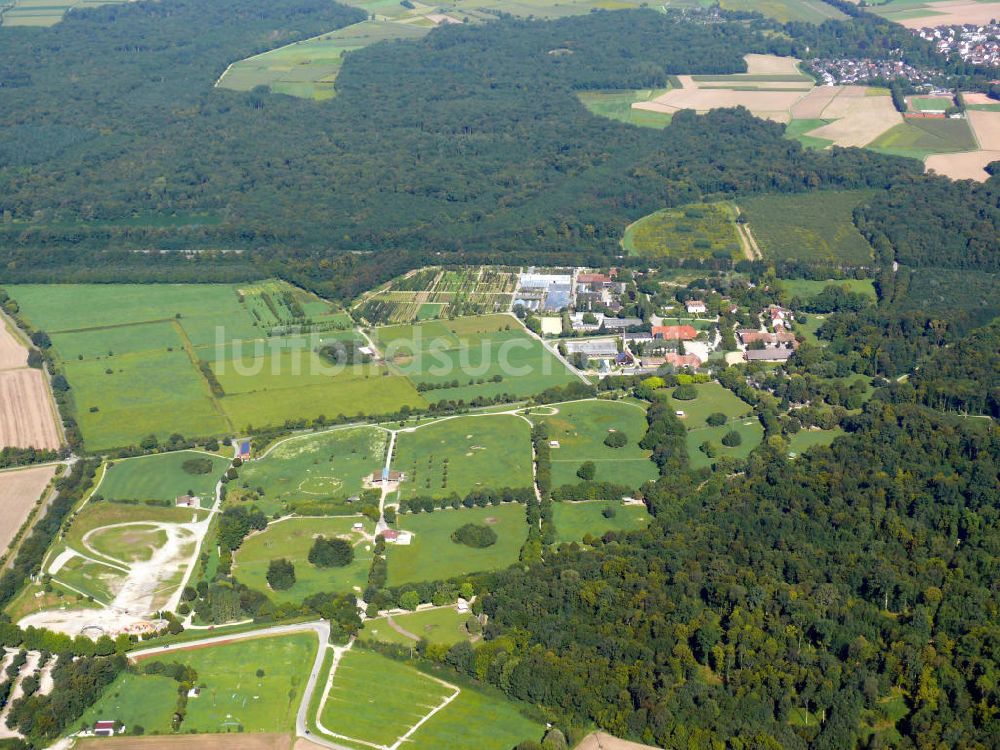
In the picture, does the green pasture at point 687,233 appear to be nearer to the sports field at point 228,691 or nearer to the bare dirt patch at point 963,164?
the bare dirt patch at point 963,164

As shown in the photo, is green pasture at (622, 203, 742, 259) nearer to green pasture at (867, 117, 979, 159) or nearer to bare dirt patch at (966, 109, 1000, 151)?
green pasture at (867, 117, 979, 159)

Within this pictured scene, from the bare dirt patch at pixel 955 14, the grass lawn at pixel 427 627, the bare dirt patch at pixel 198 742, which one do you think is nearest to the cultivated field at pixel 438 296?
the grass lawn at pixel 427 627

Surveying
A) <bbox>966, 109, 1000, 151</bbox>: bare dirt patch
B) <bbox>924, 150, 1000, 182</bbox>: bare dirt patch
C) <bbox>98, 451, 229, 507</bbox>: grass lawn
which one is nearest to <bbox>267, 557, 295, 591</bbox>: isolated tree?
<bbox>98, 451, 229, 507</bbox>: grass lawn

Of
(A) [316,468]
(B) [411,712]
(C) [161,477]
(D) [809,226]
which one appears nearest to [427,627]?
(B) [411,712]

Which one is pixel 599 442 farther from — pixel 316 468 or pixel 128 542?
pixel 128 542

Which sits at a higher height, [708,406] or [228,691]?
[228,691]
